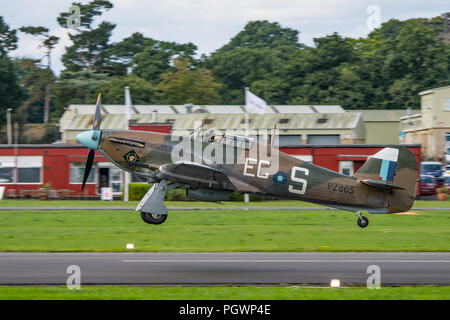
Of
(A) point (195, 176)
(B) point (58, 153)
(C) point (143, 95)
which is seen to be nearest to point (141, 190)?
(B) point (58, 153)

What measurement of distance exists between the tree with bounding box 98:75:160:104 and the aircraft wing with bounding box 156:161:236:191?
66505 millimetres

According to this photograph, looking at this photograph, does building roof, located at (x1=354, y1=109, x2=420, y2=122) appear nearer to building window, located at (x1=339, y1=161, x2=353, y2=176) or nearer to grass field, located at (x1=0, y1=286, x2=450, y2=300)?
building window, located at (x1=339, y1=161, x2=353, y2=176)

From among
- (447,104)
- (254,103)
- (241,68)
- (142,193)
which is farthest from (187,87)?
(254,103)

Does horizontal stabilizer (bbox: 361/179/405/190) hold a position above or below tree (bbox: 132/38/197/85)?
below

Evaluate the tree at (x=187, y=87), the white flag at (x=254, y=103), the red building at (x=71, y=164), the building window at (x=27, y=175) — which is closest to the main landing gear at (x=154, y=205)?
the white flag at (x=254, y=103)

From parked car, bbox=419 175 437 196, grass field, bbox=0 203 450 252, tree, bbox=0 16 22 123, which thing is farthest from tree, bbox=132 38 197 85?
grass field, bbox=0 203 450 252

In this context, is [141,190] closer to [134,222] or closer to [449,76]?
[134,222]

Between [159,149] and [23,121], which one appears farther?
[23,121]

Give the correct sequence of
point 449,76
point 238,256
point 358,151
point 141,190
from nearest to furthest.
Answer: point 238,256, point 141,190, point 358,151, point 449,76

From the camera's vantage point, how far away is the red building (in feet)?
152

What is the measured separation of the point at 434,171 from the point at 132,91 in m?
44.0

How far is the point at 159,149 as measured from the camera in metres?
16.4

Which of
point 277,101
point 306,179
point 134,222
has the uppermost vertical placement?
point 277,101

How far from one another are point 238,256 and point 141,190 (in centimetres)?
2275
